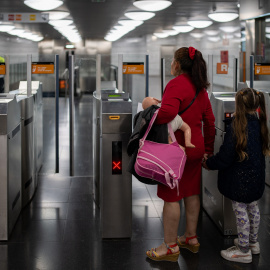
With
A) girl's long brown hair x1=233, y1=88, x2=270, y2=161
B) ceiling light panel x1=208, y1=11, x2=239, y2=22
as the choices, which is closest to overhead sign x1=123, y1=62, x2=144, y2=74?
girl's long brown hair x1=233, y1=88, x2=270, y2=161

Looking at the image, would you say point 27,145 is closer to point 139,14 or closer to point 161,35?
point 139,14

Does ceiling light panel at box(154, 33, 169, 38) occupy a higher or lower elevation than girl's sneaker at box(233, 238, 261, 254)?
higher

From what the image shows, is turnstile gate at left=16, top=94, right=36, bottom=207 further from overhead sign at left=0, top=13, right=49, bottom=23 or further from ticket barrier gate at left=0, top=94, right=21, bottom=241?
overhead sign at left=0, top=13, right=49, bottom=23

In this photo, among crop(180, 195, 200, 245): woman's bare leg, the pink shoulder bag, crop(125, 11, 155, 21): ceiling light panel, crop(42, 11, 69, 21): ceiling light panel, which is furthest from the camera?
crop(42, 11, 69, 21): ceiling light panel

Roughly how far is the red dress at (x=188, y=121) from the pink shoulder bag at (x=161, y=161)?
0.38ft

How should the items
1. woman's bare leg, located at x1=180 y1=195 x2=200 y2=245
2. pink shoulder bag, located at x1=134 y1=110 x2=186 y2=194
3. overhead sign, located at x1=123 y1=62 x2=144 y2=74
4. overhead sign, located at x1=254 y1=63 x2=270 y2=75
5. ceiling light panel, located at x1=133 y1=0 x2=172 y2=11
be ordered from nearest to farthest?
pink shoulder bag, located at x1=134 y1=110 x2=186 y2=194 → woman's bare leg, located at x1=180 y1=195 x2=200 y2=245 → overhead sign, located at x1=123 y1=62 x2=144 y2=74 → overhead sign, located at x1=254 y1=63 x2=270 y2=75 → ceiling light panel, located at x1=133 y1=0 x2=172 y2=11

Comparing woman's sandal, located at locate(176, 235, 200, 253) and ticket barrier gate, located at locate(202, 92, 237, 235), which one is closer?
woman's sandal, located at locate(176, 235, 200, 253)

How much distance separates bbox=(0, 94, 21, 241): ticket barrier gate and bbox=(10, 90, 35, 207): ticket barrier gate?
0.53m

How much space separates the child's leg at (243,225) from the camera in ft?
11.5

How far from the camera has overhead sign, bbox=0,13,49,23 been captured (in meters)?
10.6

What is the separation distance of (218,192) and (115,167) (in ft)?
3.14

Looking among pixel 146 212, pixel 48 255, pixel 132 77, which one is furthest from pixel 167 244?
pixel 132 77

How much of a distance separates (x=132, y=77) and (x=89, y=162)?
1597mm

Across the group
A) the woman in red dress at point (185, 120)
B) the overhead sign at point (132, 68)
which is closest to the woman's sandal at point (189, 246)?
the woman in red dress at point (185, 120)
